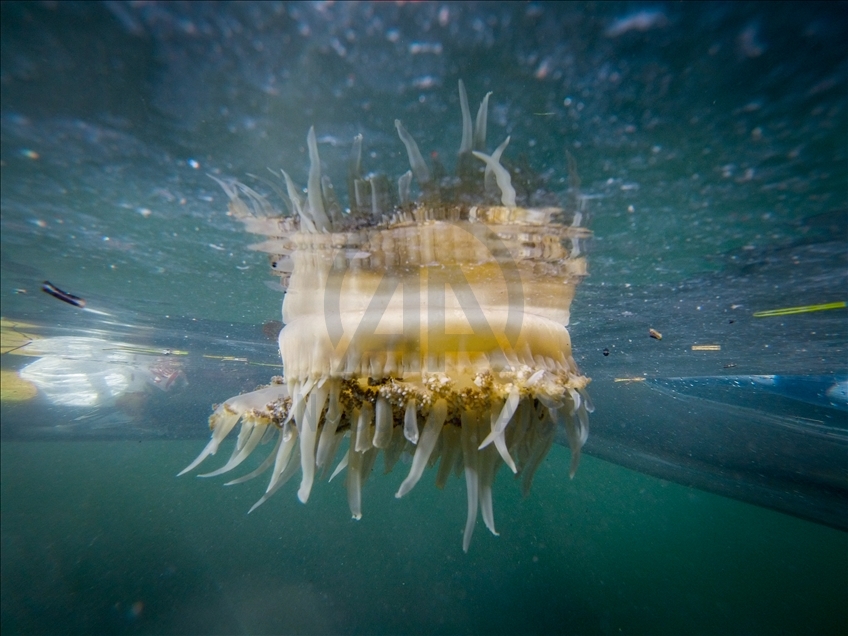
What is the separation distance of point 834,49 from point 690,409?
15881 mm

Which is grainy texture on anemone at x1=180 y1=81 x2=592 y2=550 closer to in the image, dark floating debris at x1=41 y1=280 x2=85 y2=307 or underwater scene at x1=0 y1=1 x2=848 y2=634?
underwater scene at x1=0 y1=1 x2=848 y2=634

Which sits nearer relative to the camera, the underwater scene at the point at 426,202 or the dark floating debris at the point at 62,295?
the underwater scene at the point at 426,202

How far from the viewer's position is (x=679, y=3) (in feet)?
8.11

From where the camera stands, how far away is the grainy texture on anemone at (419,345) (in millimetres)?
2641

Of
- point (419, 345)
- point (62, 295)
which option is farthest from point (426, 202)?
point (62, 295)

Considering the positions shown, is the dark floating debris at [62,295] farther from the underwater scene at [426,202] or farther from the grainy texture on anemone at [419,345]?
the grainy texture on anemone at [419,345]

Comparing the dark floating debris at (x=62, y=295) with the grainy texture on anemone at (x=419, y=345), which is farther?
the dark floating debris at (x=62, y=295)

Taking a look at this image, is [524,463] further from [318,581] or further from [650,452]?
[650,452]

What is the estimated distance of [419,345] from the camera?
295cm

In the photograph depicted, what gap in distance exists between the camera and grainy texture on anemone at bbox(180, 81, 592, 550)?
104 inches

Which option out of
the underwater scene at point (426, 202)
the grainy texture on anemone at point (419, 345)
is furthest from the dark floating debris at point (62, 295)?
the grainy texture on anemone at point (419, 345)

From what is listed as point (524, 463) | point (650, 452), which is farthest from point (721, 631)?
point (524, 463)

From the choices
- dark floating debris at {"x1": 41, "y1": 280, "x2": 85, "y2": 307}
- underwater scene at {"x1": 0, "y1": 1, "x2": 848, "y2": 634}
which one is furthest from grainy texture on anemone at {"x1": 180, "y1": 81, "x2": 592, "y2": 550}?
dark floating debris at {"x1": 41, "y1": 280, "x2": 85, "y2": 307}

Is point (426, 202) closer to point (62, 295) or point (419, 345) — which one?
point (419, 345)
